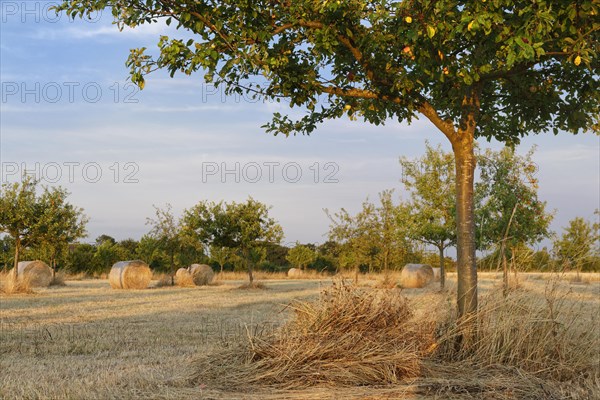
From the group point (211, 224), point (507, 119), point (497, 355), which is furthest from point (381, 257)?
point (497, 355)

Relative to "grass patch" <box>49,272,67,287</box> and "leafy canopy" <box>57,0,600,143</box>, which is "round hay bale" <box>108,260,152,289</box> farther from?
"leafy canopy" <box>57,0,600,143</box>

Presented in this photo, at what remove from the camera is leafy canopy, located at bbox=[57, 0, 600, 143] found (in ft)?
22.1

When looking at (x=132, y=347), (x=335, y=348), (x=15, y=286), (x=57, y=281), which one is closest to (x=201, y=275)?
(x=57, y=281)

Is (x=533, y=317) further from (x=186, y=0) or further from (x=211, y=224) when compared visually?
(x=211, y=224)

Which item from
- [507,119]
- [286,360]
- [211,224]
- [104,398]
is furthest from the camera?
[211,224]

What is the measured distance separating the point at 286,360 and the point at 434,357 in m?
1.92

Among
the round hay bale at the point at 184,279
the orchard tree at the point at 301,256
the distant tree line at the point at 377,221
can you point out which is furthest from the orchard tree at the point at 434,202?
the orchard tree at the point at 301,256

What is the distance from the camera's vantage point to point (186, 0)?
744 cm

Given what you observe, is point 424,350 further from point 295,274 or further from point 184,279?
point 295,274

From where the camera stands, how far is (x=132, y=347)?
9594 millimetres

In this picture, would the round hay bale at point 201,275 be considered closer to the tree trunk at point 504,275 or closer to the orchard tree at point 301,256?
the orchard tree at point 301,256

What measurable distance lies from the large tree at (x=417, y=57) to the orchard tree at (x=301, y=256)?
4487cm

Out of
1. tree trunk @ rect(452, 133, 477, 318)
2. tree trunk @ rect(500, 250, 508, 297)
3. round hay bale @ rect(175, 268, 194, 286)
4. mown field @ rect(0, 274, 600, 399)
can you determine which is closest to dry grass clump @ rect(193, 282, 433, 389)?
mown field @ rect(0, 274, 600, 399)

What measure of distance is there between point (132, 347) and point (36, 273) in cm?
2211
